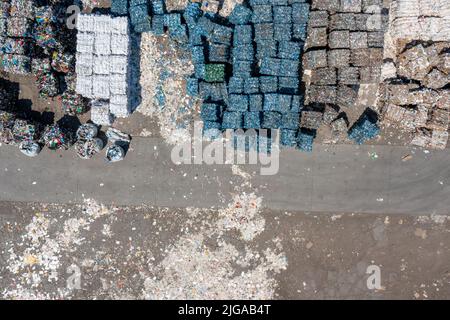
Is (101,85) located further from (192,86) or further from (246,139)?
(246,139)

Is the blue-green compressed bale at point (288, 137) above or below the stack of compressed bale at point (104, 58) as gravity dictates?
below

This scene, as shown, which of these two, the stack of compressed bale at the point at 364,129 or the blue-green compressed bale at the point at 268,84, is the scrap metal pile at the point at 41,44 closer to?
the blue-green compressed bale at the point at 268,84

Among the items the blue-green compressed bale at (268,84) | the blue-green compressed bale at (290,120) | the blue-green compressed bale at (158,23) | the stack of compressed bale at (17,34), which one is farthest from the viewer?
the stack of compressed bale at (17,34)

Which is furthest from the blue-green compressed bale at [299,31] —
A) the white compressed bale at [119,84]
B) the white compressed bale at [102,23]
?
the white compressed bale at [102,23]

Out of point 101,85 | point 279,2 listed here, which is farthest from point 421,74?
point 101,85

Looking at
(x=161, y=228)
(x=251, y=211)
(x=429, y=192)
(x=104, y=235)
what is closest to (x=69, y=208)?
(x=104, y=235)

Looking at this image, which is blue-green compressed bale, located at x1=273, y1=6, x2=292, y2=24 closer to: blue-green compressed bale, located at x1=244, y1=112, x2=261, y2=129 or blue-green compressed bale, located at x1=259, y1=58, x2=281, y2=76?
blue-green compressed bale, located at x1=259, y1=58, x2=281, y2=76

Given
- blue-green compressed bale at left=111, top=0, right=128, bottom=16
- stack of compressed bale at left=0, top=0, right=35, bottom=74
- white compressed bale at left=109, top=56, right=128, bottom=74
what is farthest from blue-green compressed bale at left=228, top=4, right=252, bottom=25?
stack of compressed bale at left=0, top=0, right=35, bottom=74
